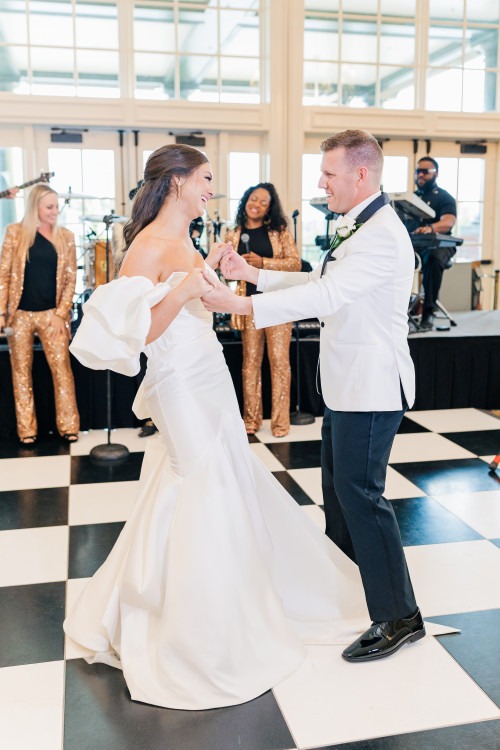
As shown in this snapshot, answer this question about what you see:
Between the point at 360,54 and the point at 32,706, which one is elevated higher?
the point at 360,54

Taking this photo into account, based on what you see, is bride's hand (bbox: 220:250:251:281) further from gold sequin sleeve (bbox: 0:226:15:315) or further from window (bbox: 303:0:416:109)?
window (bbox: 303:0:416:109)

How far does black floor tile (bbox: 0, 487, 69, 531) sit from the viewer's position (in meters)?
3.30

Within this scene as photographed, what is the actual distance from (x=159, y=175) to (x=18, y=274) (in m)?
2.62

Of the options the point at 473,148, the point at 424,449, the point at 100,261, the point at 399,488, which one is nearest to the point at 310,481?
the point at 399,488

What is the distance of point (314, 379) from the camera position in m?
5.35

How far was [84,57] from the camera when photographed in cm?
746

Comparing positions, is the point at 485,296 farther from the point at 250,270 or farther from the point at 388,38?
the point at 250,270

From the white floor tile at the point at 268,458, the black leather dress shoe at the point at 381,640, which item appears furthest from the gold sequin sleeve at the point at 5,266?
the black leather dress shoe at the point at 381,640

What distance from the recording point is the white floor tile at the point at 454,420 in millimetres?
4992

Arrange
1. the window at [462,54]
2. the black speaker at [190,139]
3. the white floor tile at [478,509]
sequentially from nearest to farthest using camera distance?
1. the white floor tile at [478,509]
2. the black speaker at [190,139]
3. the window at [462,54]

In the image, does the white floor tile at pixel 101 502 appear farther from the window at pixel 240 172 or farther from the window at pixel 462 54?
the window at pixel 462 54

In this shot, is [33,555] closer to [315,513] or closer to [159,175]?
[315,513]

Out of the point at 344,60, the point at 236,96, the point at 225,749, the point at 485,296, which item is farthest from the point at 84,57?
the point at 225,749

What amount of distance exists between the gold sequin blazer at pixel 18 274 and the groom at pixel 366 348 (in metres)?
2.62
